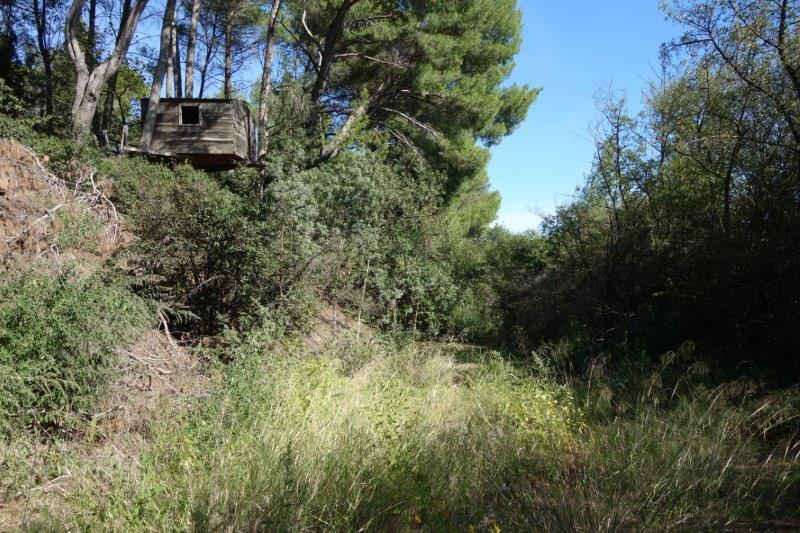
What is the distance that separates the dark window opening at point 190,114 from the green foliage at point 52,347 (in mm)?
10304

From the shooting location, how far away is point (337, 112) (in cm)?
1736

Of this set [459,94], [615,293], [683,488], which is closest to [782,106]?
[615,293]

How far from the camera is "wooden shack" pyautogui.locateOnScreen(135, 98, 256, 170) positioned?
564 inches

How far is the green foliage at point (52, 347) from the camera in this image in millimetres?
4109

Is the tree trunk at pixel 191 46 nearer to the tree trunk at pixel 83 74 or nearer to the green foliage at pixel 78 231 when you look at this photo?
the tree trunk at pixel 83 74

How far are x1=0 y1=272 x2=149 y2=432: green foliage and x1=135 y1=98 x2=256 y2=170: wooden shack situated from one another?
9.71 metres

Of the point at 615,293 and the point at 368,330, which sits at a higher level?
the point at 615,293

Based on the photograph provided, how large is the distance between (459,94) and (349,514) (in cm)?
1393

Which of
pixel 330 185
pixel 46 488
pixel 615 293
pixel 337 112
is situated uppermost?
pixel 337 112

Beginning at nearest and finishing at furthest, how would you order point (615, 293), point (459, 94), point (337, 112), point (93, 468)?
point (93, 468)
point (615, 293)
point (459, 94)
point (337, 112)

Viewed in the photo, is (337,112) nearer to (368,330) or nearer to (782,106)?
(368,330)

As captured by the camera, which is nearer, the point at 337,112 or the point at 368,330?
the point at 368,330

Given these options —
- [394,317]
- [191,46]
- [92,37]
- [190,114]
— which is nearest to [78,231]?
[394,317]

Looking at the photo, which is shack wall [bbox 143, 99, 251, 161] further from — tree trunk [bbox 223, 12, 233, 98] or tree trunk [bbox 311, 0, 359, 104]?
tree trunk [bbox 223, 12, 233, 98]
